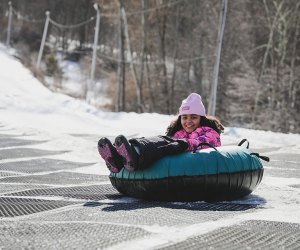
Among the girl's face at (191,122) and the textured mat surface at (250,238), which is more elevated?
the girl's face at (191,122)

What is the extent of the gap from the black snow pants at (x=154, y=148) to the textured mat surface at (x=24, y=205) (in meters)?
0.68

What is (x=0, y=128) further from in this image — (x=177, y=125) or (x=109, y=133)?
(x=177, y=125)

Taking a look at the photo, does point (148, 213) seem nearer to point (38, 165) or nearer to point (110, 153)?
point (110, 153)

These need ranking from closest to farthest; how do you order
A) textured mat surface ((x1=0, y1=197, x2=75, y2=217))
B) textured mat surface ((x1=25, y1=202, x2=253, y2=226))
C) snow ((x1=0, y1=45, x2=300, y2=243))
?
textured mat surface ((x1=25, y1=202, x2=253, y2=226)), textured mat surface ((x1=0, y1=197, x2=75, y2=217)), snow ((x1=0, y1=45, x2=300, y2=243))

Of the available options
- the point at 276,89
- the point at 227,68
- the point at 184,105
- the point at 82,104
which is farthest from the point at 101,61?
the point at 184,105

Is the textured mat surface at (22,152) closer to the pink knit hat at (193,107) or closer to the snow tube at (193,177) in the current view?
the pink knit hat at (193,107)

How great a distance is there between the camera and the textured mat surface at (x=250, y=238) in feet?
8.69

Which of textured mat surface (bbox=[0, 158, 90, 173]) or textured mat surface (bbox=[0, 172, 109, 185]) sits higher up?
textured mat surface (bbox=[0, 158, 90, 173])

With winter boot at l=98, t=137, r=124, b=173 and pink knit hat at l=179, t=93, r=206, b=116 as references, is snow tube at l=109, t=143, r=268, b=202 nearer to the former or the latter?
winter boot at l=98, t=137, r=124, b=173

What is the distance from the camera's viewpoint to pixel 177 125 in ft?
17.6

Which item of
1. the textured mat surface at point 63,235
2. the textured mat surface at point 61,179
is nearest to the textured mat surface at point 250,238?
the textured mat surface at point 63,235

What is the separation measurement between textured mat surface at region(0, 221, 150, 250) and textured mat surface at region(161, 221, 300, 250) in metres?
0.31

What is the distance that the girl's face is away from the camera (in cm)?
516

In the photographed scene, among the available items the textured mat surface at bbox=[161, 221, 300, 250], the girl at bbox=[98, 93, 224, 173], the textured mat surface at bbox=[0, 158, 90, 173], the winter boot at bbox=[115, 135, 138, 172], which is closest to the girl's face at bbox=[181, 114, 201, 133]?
the girl at bbox=[98, 93, 224, 173]
